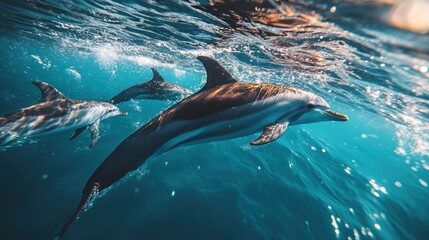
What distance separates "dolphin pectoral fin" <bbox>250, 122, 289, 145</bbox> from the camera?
347 cm

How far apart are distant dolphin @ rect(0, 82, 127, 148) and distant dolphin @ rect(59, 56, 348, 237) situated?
425 centimetres

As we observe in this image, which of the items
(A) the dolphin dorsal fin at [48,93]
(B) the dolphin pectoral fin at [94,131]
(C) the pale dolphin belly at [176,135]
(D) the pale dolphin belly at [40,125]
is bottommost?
(B) the dolphin pectoral fin at [94,131]

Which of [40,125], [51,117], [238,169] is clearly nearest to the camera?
[40,125]

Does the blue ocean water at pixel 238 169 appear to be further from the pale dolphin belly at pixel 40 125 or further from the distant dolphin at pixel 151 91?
the distant dolphin at pixel 151 91

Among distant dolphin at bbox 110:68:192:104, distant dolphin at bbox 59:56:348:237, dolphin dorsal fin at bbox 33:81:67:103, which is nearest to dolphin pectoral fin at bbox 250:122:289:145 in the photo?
distant dolphin at bbox 59:56:348:237

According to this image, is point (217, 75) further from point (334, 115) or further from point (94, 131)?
point (94, 131)

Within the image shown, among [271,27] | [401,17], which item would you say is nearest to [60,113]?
[271,27]

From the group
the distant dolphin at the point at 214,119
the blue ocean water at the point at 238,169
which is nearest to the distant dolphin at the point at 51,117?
the blue ocean water at the point at 238,169

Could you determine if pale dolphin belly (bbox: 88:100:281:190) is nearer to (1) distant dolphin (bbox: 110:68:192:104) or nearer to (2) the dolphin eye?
(2) the dolphin eye

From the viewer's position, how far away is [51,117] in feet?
21.0

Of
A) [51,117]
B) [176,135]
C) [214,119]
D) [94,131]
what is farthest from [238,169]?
[51,117]

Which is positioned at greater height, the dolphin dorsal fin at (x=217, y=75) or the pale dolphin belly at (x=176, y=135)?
the dolphin dorsal fin at (x=217, y=75)

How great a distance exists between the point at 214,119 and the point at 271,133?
1.03 m

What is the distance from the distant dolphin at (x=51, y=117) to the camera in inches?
221
